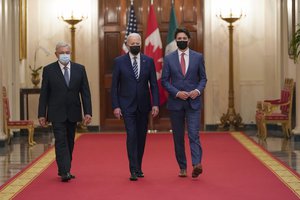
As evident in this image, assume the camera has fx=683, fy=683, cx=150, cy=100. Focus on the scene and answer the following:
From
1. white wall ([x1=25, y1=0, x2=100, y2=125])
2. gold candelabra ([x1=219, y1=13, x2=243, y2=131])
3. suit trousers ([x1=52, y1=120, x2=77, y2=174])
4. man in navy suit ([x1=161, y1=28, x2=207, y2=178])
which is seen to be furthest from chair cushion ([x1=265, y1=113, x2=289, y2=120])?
suit trousers ([x1=52, y1=120, x2=77, y2=174])

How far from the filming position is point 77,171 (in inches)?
338

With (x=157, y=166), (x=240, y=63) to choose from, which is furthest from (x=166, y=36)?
(x=157, y=166)

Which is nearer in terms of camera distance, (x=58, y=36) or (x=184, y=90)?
(x=184, y=90)

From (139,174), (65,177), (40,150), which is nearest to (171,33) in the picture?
(40,150)

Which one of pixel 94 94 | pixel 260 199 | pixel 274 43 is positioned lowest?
pixel 260 199

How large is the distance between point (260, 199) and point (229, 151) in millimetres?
4140

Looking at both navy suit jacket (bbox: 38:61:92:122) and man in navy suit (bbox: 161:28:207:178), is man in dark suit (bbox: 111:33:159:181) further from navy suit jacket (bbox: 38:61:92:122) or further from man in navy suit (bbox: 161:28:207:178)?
navy suit jacket (bbox: 38:61:92:122)

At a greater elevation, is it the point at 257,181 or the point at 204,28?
the point at 204,28

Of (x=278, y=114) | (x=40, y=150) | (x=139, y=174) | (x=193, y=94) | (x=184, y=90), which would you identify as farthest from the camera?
(x=278, y=114)

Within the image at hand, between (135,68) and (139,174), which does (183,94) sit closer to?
(135,68)

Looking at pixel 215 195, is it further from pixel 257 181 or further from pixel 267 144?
pixel 267 144

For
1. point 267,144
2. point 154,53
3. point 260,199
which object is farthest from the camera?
point 154,53

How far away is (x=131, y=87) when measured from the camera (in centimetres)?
769

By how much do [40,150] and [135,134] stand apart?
12.7ft
